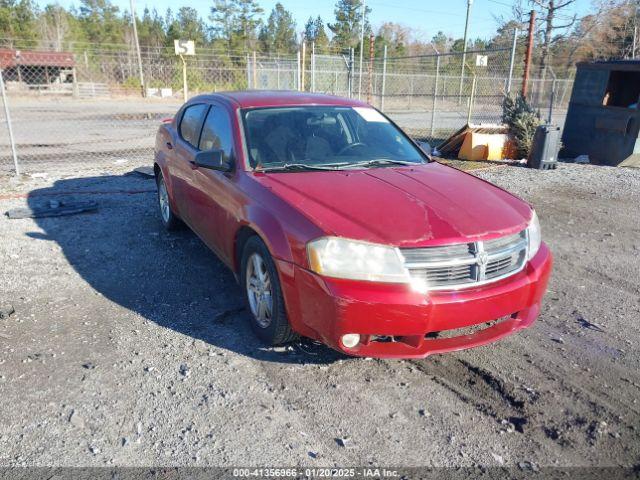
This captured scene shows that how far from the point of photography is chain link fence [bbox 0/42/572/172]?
12.9 meters

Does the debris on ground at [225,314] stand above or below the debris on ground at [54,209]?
below

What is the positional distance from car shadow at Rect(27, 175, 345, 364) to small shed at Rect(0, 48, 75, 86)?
28.6 meters

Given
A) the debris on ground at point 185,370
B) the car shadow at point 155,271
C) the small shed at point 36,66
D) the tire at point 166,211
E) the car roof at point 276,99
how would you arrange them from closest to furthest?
the debris on ground at point 185,370 → the car shadow at point 155,271 → the car roof at point 276,99 → the tire at point 166,211 → the small shed at point 36,66

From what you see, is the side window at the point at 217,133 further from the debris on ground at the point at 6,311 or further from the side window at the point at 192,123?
the debris on ground at the point at 6,311

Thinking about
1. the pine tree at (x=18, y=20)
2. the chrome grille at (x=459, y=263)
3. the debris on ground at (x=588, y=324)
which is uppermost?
the pine tree at (x=18, y=20)

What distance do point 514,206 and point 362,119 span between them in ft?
5.58

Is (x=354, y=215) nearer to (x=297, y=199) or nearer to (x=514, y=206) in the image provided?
(x=297, y=199)

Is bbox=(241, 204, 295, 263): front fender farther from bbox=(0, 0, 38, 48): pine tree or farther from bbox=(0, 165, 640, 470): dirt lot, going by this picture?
bbox=(0, 0, 38, 48): pine tree

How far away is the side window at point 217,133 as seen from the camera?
4.23m

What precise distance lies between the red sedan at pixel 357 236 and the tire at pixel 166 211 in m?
1.42

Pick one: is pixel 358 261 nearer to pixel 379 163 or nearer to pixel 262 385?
pixel 262 385

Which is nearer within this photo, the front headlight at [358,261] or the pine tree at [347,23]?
the front headlight at [358,261]

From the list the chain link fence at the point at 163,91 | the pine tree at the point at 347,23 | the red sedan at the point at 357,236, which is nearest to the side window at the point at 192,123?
the red sedan at the point at 357,236

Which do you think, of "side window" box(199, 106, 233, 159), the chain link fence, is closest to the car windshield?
"side window" box(199, 106, 233, 159)
